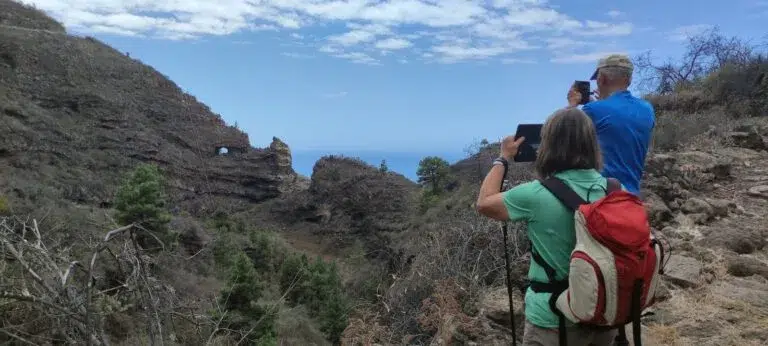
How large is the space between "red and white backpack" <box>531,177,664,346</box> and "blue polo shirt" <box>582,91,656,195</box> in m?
0.88

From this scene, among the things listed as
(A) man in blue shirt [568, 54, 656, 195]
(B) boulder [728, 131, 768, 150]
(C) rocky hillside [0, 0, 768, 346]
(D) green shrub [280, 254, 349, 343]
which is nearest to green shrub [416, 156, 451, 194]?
(C) rocky hillside [0, 0, 768, 346]

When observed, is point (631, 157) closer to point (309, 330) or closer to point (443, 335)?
point (443, 335)

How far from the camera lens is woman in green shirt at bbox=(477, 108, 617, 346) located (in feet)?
6.60

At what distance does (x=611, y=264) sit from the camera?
1.75m

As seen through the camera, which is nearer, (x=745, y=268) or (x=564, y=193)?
(x=564, y=193)

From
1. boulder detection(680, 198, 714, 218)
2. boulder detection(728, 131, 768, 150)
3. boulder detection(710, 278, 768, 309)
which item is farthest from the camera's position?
boulder detection(728, 131, 768, 150)

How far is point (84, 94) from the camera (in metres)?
39.7

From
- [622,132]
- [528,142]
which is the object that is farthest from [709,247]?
[528,142]

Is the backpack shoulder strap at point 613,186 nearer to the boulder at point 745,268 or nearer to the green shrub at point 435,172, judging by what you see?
the boulder at point 745,268

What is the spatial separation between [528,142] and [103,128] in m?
40.9

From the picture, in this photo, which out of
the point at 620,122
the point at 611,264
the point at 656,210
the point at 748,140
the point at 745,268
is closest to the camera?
the point at 611,264

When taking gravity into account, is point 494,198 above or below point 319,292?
above

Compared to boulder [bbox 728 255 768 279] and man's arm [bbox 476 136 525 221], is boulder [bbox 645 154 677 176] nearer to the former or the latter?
boulder [bbox 728 255 768 279]

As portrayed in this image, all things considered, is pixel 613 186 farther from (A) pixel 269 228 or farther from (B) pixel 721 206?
(A) pixel 269 228
